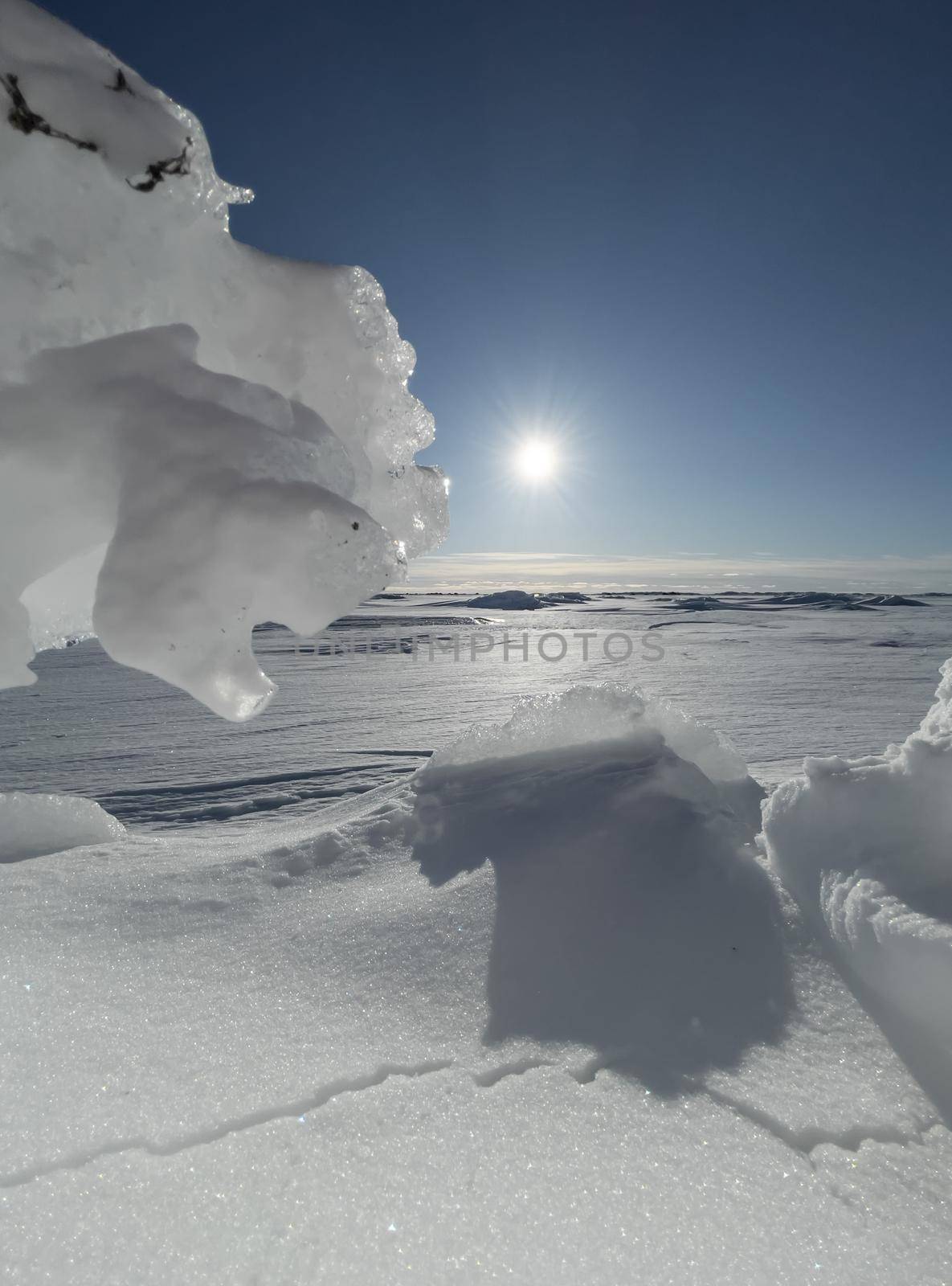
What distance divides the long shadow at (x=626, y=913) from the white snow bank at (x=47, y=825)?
1.12m

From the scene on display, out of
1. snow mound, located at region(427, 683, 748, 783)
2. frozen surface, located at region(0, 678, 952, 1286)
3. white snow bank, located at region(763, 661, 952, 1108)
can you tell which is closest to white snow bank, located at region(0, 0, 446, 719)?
frozen surface, located at region(0, 678, 952, 1286)

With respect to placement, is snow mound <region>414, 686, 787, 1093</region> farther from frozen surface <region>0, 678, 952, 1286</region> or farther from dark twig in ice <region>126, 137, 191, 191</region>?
dark twig in ice <region>126, 137, 191, 191</region>

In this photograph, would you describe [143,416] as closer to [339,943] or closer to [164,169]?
[164,169]

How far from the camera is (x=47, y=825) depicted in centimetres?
219

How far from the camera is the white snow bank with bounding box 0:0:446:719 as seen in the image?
0.83 metres

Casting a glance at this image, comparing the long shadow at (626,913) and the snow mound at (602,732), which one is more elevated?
the snow mound at (602,732)

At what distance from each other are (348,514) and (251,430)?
0.18 metres

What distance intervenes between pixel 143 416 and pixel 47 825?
6.17 ft

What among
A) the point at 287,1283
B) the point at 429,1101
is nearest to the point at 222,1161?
the point at 287,1283

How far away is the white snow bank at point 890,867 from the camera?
121cm

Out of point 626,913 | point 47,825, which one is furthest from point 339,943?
point 47,825

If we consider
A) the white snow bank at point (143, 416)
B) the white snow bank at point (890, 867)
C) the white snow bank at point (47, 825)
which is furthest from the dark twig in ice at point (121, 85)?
the white snow bank at point (47, 825)

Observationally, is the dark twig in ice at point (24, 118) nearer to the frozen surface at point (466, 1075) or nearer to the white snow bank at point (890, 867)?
the frozen surface at point (466, 1075)

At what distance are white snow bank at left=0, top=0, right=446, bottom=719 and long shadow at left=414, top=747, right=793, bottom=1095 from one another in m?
0.84
